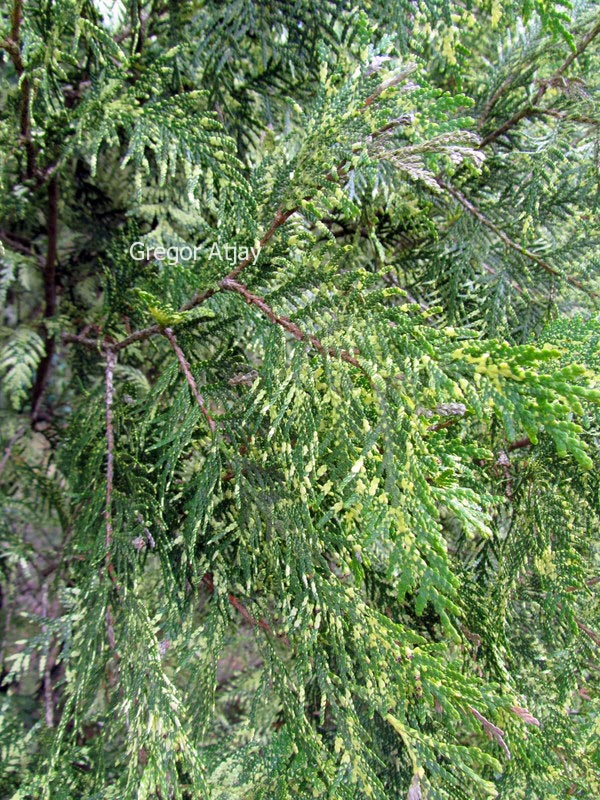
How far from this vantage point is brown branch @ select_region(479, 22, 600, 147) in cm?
149

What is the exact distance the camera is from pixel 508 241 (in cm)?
156

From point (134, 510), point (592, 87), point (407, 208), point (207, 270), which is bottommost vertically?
point (134, 510)

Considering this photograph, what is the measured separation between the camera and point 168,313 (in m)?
1.14

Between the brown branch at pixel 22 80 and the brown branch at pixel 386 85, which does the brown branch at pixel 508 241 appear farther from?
the brown branch at pixel 22 80

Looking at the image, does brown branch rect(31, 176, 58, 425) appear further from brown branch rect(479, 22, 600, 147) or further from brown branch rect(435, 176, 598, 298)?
brown branch rect(479, 22, 600, 147)

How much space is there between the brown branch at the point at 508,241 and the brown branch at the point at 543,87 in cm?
17

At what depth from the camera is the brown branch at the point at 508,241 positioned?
1.54 m

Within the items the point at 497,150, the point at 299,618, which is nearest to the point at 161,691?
the point at 299,618

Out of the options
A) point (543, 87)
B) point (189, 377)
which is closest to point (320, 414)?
point (189, 377)

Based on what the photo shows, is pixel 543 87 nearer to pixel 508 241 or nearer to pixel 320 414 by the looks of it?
pixel 508 241

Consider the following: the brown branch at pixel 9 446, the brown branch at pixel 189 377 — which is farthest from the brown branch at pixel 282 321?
the brown branch at pixel 9 446

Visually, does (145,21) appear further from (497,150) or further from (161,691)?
(161,691)

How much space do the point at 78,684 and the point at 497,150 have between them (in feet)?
6.32

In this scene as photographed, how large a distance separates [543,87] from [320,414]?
4.10 ft
